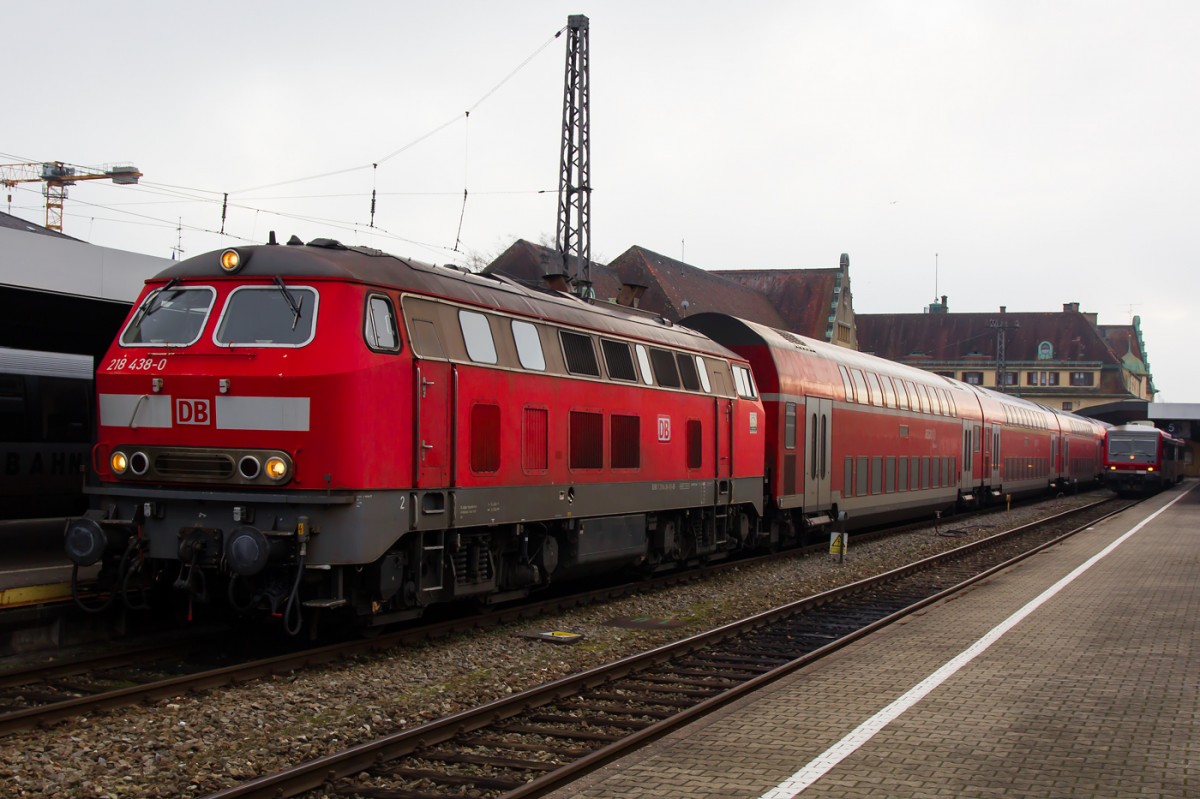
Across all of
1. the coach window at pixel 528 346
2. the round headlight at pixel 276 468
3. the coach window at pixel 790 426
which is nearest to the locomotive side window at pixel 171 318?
the round headlight at pixel 276 468

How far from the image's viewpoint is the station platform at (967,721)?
700 centimetres

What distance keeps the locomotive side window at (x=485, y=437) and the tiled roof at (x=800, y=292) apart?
233 ft

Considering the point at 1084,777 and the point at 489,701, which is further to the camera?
the point at 489,701

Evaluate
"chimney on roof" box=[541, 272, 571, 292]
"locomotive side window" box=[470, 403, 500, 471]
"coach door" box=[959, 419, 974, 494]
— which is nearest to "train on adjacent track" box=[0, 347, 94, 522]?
"chimney on roof" box=[541, 272, 571, 292]

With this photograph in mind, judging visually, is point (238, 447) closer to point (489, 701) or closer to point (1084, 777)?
point (489, 701)

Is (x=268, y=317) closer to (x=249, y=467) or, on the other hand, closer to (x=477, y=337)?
(x=249, y=467)

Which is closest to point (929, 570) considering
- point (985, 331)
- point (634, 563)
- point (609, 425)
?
point (634, 563)

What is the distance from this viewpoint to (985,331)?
11200 centimetres

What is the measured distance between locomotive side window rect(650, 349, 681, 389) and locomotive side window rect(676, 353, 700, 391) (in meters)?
0.20

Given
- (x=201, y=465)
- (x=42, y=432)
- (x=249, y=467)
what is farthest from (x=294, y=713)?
(x=42, y=432)

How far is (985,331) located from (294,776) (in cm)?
11264

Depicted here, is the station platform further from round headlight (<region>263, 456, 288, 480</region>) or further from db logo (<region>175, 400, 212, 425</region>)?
db logo (<region>175, 400, 212, 425</region>)

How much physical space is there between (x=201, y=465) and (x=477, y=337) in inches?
123

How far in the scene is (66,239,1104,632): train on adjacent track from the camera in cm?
1016
